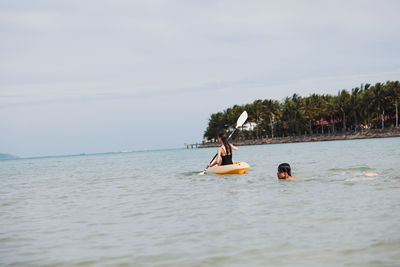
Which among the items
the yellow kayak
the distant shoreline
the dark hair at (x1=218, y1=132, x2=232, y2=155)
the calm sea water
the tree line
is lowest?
the calm sea water

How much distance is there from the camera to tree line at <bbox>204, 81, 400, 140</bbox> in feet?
244

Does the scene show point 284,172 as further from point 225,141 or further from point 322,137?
point 322,137

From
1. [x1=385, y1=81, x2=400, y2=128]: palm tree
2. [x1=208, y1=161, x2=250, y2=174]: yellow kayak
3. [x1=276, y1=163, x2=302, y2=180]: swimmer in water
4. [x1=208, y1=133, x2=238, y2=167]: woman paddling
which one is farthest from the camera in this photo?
[x1=385, y1=81, x2=400, y2=128]: palm tree

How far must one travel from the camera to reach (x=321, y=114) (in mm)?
88688

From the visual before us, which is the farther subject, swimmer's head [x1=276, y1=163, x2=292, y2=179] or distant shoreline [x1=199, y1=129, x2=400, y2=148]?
distant shoreline [x1=199, y1=129, x2=400, y2=148]

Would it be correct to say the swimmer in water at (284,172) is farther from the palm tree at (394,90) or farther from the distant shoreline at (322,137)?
the palm tree at (394,90)

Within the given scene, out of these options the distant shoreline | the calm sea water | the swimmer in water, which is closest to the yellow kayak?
the swimmer in water

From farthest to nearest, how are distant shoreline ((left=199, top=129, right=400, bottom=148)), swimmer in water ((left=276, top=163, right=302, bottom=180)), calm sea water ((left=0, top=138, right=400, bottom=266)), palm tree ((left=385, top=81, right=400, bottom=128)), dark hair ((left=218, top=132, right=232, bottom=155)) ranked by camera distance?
distant shoreline ((left=199, top=129, right=400, bottom=148))
palm tree ((left=385, top=81, right=400, bottom=128))
dark hair ((left=218, top=132, right=232, bottom=155))
swimmer in water ((left=276, top=163, right=302, bottom=180))
calm sea water ((left=0, top=138, right=400, bottom=266))

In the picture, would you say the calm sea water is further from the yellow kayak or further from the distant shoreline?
the distant shoreline

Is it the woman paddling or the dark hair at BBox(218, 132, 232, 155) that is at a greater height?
the dark hair at BBox(218, 132, 232, 155)

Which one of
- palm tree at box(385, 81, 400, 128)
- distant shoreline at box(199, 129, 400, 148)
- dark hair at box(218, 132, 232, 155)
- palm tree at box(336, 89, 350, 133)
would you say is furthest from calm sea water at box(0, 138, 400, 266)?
palm tree at box(336, 89, 350, 133)

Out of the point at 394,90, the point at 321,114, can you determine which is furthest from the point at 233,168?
the point at 321,114

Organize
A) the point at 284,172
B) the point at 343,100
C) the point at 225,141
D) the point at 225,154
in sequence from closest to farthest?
the point at 284,172 → the point at 225,141 → the point at 225,154 → the point at 343,100

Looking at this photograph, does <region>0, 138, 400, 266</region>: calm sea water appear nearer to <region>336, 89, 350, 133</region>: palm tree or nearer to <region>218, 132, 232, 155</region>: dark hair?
<region>218, 132, 232, 155</region>: dark hair
